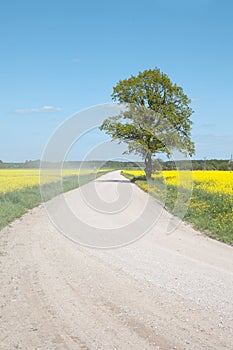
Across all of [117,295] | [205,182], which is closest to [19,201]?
[205,182]

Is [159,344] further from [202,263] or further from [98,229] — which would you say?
A: [98,229]

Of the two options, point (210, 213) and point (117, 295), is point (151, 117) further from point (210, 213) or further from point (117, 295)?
point (117, 295)

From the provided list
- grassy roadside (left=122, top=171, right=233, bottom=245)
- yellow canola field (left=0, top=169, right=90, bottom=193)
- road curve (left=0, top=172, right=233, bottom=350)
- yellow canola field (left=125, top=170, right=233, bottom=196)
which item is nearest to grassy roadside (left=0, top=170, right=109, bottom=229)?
yellow canola field (left=0, top=169, right=90, bottom=193)

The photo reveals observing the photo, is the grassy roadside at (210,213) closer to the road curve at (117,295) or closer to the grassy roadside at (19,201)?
the road curve at (117,295)

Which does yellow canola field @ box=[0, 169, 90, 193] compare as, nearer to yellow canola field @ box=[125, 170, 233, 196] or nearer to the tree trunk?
yellow canola field @ box=[125, 170, 233, 196]

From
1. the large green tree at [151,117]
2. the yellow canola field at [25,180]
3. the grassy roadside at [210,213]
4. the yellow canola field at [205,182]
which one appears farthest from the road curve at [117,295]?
the large green tree at [151,117]

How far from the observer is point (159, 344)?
168 inches

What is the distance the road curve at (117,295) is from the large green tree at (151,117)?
2688 centimetres

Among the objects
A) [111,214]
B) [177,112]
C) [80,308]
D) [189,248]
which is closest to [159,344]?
[80,308]

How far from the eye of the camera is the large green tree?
1479 inches

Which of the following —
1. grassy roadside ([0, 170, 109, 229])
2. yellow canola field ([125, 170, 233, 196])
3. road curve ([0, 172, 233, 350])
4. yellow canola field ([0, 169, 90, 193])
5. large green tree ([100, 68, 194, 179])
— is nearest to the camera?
road curve ([0, 172, 233, 350])

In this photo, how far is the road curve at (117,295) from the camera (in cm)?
442

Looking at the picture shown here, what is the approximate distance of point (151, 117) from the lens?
35.2 metres

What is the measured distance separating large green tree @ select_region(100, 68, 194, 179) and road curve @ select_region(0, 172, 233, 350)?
26.9m
